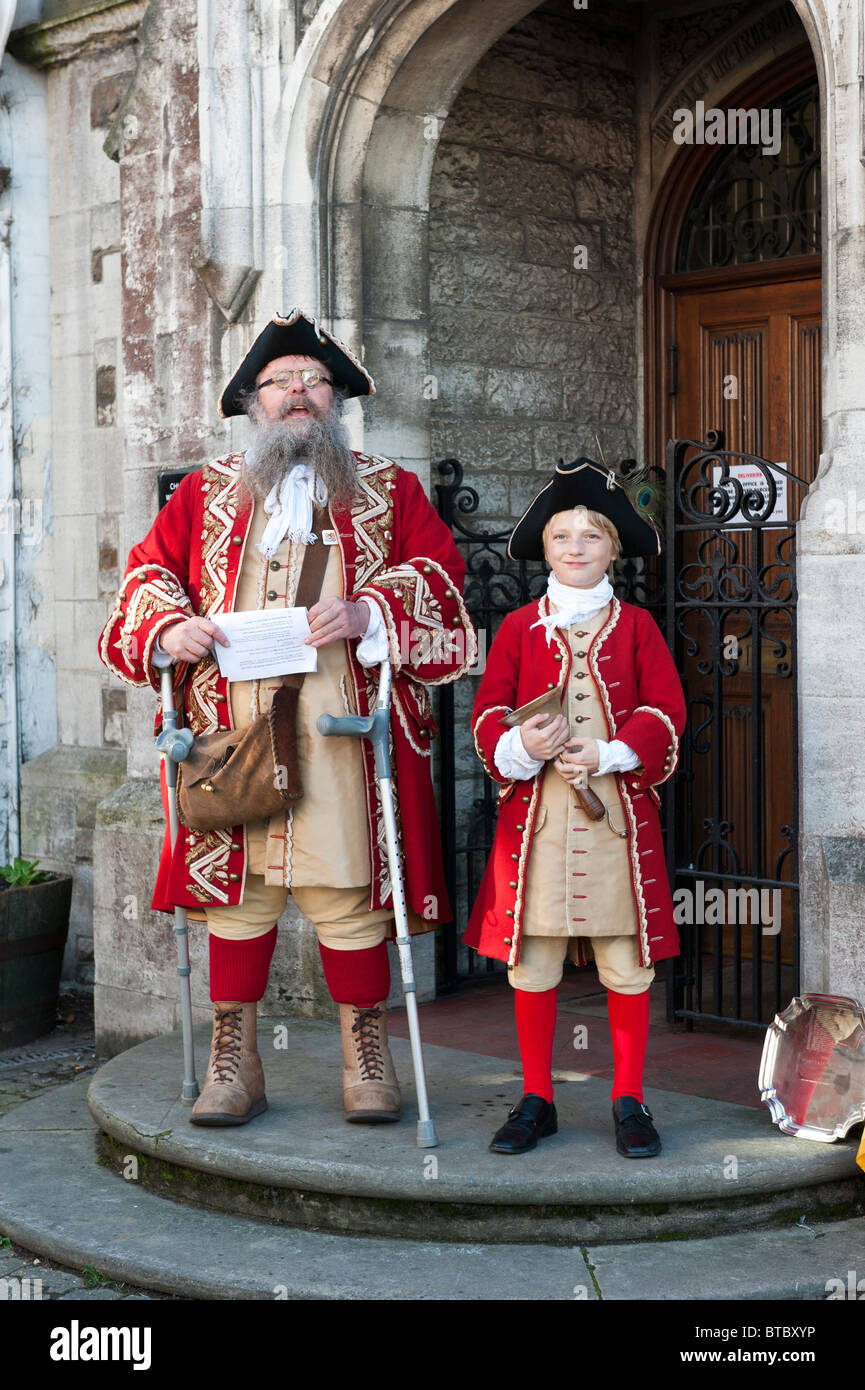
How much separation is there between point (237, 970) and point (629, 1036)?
42.1 inches

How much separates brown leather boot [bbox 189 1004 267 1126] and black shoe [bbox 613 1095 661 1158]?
1.00 m

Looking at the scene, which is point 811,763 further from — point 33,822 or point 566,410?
point 33,822

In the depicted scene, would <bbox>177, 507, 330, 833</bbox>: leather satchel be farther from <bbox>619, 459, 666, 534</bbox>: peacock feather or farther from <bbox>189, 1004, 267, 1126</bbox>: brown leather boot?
<bbox>619, 459, 666, 534</bbox>: peacock feather

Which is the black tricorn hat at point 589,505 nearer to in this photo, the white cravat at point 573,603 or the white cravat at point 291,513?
the white cravat at point 573,603

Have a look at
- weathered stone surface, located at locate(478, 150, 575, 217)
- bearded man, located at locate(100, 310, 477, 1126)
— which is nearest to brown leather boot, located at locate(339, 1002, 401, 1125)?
bearded man, located at locate(100, 310, 477, 1126)

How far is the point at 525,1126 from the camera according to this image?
418cm

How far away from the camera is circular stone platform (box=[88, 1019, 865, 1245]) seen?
397 centimetres

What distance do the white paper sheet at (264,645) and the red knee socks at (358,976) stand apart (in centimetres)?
79

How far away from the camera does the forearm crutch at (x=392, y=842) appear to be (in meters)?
4.18

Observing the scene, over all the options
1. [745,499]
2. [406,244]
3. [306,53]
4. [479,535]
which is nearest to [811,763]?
[745,499]

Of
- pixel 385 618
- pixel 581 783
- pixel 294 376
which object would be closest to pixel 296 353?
pixel 294 376

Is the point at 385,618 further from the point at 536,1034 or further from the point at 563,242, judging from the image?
the point at 563,242

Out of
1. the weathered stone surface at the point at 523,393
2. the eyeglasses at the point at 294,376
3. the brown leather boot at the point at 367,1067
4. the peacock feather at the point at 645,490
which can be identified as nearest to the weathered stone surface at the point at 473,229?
the weathered stone surface at the point at 523,393

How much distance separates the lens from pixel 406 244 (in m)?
5.97
